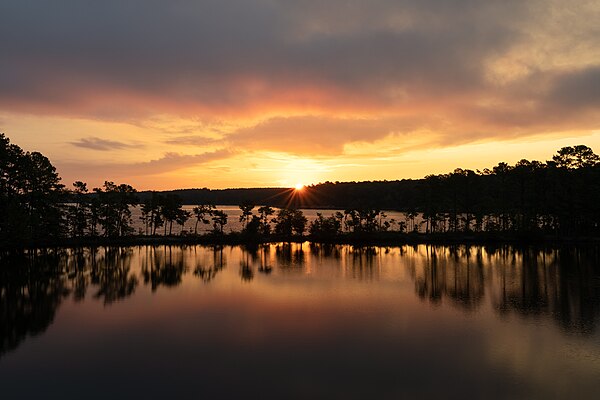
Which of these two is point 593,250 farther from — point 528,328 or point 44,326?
point 44,326

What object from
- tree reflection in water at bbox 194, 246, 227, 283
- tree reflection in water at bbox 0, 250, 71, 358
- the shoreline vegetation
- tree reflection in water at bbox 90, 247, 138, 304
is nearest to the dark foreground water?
tree reflection in water at bbox 0, 250, 71, 358

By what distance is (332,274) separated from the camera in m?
38.5

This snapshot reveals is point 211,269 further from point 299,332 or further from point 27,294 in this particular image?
point 299,332

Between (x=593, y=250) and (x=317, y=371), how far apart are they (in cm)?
5301

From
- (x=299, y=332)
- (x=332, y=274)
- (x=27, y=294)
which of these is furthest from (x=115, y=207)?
(x=299, y=332)

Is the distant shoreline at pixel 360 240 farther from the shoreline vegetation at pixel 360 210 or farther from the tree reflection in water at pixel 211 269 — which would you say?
the tree reflection in water at pixel 211 269

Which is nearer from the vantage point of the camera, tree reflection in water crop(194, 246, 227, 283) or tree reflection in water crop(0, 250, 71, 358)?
tree reflection in water crop(0, 250, 71, 358)

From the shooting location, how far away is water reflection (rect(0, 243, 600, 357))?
25719 mm

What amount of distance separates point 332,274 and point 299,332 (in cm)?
1732

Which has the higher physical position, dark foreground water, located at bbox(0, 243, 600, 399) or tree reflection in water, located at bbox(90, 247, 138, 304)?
tree reflection in water, located at bbox(90, 247, 138, 304)

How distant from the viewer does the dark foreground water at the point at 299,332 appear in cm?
1528

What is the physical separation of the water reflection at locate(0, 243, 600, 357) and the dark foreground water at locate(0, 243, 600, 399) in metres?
0.22

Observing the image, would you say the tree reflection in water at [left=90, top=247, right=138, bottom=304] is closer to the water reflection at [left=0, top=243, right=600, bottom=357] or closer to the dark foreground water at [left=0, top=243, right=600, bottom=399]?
the water reflection at [left=0, top=243, right=600, bottom=357]

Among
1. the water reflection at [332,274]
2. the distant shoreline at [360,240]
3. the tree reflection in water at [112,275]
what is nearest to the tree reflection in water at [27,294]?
the water reflection at [332,274]
